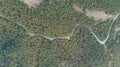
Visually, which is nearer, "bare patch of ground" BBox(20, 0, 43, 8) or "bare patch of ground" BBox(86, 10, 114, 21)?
"bare patch of ground" BBox(20, 0, 43, 8)

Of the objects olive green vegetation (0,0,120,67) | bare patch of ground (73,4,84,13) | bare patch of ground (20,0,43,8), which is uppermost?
bare patch of ground (20,0,43,8)

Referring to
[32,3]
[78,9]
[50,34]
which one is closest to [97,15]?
[78,9]

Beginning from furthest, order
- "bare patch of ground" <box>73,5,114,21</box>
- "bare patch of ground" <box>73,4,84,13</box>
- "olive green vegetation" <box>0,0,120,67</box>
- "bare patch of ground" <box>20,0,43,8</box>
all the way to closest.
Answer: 1. "bare patch of ground" <box>73,5,114,21</box>
2. "bare patch of ground" <box>73,4,84,13</box>
3. "olive green vegetation" <box>0,0,120,67</box>
4. "bare patch of ground" <box>20,0,43,8</box>

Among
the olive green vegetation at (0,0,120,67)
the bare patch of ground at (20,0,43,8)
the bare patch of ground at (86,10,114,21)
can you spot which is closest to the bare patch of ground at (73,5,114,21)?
the bare patch of ground at (86,10,114,21)

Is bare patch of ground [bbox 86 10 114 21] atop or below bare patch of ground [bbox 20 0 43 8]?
below

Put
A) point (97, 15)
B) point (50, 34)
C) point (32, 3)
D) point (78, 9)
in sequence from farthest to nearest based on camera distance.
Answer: point (97, 15) → point (78, 9) → point (50, 34) → point (32, 3)

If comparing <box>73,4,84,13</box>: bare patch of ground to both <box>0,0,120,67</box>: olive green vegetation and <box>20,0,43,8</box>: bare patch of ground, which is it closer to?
<box>0,0,120,67</box>: olive green vegetation

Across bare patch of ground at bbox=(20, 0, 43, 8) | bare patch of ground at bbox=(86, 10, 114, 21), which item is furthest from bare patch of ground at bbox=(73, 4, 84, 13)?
bare patch of ground at bbox=(20, 0, 43, 8)

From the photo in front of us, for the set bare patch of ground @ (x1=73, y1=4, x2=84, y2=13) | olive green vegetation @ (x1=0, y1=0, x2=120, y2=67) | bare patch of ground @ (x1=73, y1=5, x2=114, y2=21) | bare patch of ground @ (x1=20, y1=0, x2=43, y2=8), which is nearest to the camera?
bare patch of ground @ (x1=20, y1=0, x2=43, y2=8)

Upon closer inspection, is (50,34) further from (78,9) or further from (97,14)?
(97,14)

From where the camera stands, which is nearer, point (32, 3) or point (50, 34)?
point (32, 3)
